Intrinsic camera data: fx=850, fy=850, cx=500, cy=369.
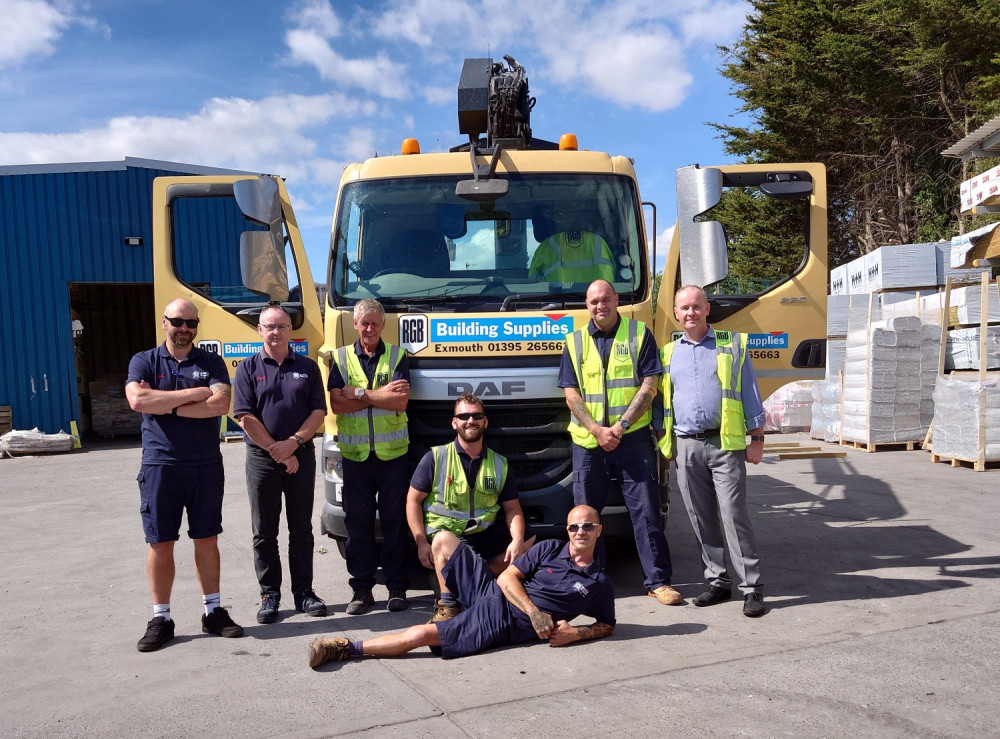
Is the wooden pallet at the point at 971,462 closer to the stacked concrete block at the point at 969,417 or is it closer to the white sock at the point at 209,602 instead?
the stacked concrete block at the point at 969,417

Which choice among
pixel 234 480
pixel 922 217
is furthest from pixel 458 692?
pixel 922 217

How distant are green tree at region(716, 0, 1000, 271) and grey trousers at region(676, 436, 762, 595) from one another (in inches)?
720

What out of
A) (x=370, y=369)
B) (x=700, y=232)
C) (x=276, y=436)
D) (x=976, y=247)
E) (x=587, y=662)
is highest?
(x=976, y=247)

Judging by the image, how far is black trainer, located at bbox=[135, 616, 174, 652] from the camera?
180 inches

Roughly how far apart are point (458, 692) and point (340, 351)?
2.21m

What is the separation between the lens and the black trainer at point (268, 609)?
5.00 m

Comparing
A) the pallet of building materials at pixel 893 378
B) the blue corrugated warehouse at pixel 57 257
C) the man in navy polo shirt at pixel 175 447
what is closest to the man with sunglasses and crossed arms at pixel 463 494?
the man in navy polo shirt at pixel 175 447

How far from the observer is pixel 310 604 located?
513 cm

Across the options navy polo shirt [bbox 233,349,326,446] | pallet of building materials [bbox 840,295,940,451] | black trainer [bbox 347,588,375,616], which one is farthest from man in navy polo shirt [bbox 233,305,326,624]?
pallet of building materials [bbox 840,295,940,451]

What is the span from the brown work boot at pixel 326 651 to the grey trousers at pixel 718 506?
226cm

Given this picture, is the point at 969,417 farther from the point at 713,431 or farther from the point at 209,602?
the point at 209,602

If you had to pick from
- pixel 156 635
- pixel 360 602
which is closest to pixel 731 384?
pixel 360 602

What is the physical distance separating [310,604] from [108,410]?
14.8 m

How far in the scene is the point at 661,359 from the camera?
5324mm
